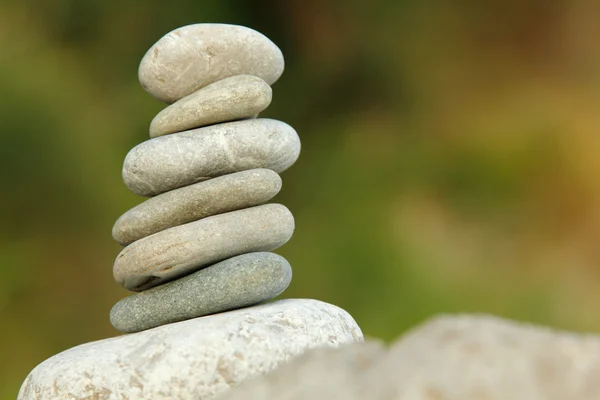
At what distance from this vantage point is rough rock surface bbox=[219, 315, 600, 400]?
193cm

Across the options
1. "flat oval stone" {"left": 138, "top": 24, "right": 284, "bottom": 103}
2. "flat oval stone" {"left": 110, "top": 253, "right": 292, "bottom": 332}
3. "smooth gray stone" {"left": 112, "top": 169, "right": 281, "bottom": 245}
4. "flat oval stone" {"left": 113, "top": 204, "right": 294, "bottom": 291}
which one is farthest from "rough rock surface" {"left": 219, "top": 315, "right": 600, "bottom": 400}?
"flat oval stone" {"left": 138, "top": 24, "right": 284, "bottom": 103}

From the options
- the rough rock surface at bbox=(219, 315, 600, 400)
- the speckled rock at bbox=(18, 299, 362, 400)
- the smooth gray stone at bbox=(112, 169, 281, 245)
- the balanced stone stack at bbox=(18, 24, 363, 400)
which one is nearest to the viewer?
the rough rock surface at bbox=(219, 315, 600, 400)

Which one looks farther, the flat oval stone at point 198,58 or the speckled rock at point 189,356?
the flat oval stone at point 198,58

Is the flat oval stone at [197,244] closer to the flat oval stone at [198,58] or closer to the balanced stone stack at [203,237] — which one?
the balanced stone stack at [203,237]

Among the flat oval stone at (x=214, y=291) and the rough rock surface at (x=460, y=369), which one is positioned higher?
the rough rock surface at (x=460, y=369)

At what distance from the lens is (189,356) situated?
9.47 ft

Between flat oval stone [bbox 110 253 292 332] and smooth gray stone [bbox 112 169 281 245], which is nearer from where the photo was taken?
flat oval stone [bbox 110 253 292 332]

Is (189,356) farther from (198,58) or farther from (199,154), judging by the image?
(198,58)

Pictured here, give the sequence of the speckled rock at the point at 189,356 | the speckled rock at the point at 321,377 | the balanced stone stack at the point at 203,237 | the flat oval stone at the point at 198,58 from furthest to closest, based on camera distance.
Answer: the flat oval stone at the point at 198,58
the balanced stone stack at the point at 203,237
the speckled rock at the point at 189,356
the speckled rock at the point at 321,377

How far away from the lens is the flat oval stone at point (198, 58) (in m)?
3.57

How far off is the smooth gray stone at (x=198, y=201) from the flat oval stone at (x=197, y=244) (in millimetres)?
66

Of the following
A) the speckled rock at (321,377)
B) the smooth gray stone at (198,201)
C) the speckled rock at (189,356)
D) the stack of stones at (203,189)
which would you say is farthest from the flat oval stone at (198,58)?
the speckled rock at (321,377)

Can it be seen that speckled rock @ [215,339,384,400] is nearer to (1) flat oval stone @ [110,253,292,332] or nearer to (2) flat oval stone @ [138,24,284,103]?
(1) flat oval stone @ [110,253,292,332]

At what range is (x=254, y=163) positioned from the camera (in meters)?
3.57
